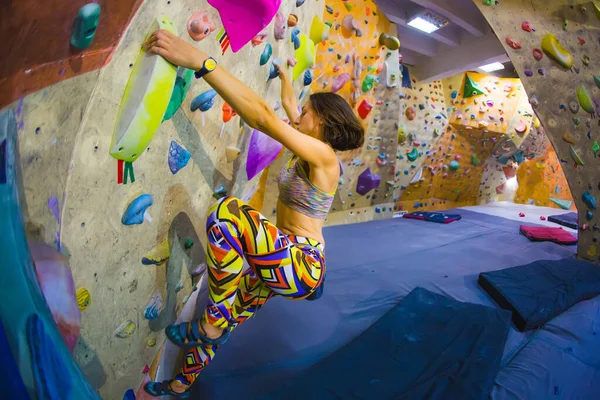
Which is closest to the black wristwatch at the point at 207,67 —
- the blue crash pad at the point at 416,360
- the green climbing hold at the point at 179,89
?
the green climbing hold at the point at 179,89

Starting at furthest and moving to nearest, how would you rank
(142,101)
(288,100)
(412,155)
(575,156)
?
(412,155)
(575,156)
(288,100)
(142,101)

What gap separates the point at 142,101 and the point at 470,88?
617 centimetres

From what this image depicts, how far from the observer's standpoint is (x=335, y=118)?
1179mm

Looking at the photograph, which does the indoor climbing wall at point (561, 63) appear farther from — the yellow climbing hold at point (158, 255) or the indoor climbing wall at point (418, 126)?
the yellow climbing hold at point (158, 255)

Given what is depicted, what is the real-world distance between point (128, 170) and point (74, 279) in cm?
27

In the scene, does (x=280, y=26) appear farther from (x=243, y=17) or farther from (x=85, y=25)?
(x=85, y=25)

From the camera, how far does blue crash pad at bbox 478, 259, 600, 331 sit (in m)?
1.78

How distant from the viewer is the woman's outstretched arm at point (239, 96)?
75 cm

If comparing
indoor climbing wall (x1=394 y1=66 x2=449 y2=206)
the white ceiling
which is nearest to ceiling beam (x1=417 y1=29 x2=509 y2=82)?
the white ceiling

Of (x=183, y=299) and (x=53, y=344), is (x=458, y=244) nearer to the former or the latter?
(x=183, y=299)

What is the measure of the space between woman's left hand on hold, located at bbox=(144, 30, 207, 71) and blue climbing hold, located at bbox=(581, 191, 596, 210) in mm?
3356

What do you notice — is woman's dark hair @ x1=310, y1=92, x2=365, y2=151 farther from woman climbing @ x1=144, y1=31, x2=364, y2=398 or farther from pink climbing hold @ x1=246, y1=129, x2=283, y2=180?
pink climbing hold @ x1=246, y1=129, x2=283, y2=180

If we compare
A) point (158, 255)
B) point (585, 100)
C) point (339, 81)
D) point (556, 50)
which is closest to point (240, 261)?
point (158, 255)

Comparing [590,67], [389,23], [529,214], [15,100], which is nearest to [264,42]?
[15,100]
